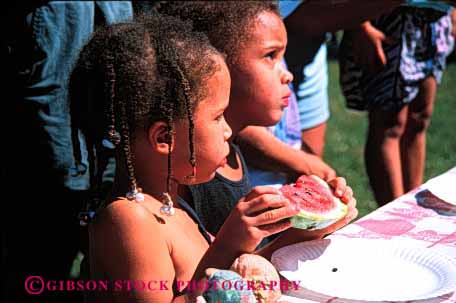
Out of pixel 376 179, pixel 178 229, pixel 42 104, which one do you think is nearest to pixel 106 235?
pixel 178 229

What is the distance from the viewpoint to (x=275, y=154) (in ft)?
11.3

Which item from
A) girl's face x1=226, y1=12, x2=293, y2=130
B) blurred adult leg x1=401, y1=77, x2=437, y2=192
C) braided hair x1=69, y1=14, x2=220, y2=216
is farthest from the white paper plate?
blurred adult leg x1=401, y1=77, x2=437, y2=192

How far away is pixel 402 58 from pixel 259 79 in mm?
2344

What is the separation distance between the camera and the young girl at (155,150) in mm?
2066

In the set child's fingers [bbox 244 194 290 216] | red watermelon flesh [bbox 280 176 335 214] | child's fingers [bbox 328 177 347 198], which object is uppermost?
child's fingers [bbox 244 194 290 216]

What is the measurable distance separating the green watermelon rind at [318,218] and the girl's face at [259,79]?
63 centimetres

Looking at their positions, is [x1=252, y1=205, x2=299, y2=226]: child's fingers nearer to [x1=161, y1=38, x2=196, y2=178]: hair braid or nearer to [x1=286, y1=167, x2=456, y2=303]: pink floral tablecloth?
[x1=161, y1=38, x2=196, y2=178]: hair braid

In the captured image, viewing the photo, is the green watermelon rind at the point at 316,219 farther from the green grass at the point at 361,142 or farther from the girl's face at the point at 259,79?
the green grass at the point at 361,142

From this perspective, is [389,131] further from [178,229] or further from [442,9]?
[178,229]

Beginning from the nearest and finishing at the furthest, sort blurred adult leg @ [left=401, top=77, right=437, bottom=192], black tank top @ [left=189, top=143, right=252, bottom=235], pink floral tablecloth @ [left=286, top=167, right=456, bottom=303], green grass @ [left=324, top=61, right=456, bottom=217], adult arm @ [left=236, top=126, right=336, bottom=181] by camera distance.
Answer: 1. pink floral tablecloth @ [left=286, top=167, right=456, bottom=303]
2. black tank top @ [left=189, top=143, right=252, bottom=235]
3. adult arm @ [left=236, top=126, right=336, bottom=181]
4. blurred adult leg @ [left=401, top=77, right=437, bottom=192]
5. green grass @ [left=324, top=61, right=456, bottom=217]

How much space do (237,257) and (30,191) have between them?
6.43 ft

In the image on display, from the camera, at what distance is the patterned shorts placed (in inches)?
197

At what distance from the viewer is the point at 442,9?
16.0 feet

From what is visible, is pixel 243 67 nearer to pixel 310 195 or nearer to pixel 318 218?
pixel 310 195
